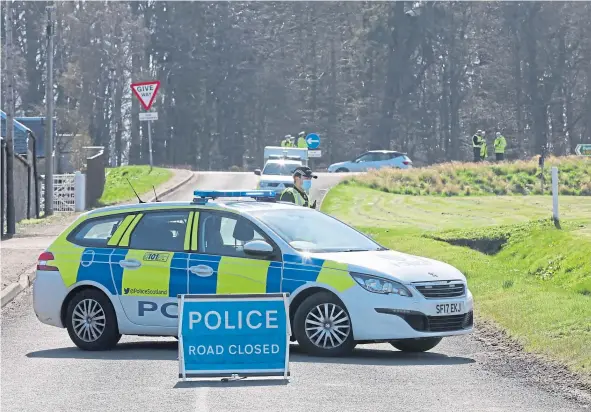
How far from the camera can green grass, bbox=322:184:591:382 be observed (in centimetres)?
1342

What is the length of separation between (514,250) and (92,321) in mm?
10225

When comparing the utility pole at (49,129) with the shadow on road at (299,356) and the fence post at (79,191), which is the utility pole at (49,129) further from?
the shadow on road at (299,356)

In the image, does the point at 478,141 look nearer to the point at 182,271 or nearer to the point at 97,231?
the point at 97,231

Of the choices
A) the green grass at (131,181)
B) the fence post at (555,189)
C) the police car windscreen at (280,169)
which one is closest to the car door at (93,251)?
the fence post at (555,189)

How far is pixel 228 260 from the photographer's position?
42.1 feet

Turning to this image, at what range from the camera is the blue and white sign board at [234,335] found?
10.4m

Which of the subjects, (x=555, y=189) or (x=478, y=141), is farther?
(x=478, y=141)

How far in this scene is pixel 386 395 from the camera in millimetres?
10102

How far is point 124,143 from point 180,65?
6.89m

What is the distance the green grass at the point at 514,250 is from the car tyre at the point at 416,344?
942 millimetres

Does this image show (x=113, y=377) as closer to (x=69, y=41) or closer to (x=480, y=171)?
(x=480, y=171)

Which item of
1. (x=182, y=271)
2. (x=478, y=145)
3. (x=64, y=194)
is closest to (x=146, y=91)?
(x=64, y=194)

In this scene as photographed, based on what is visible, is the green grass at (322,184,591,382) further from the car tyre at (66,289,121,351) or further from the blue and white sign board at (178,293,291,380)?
the car tyre at (66,289,121,351)

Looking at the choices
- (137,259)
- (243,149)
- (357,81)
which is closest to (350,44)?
(357,81)
